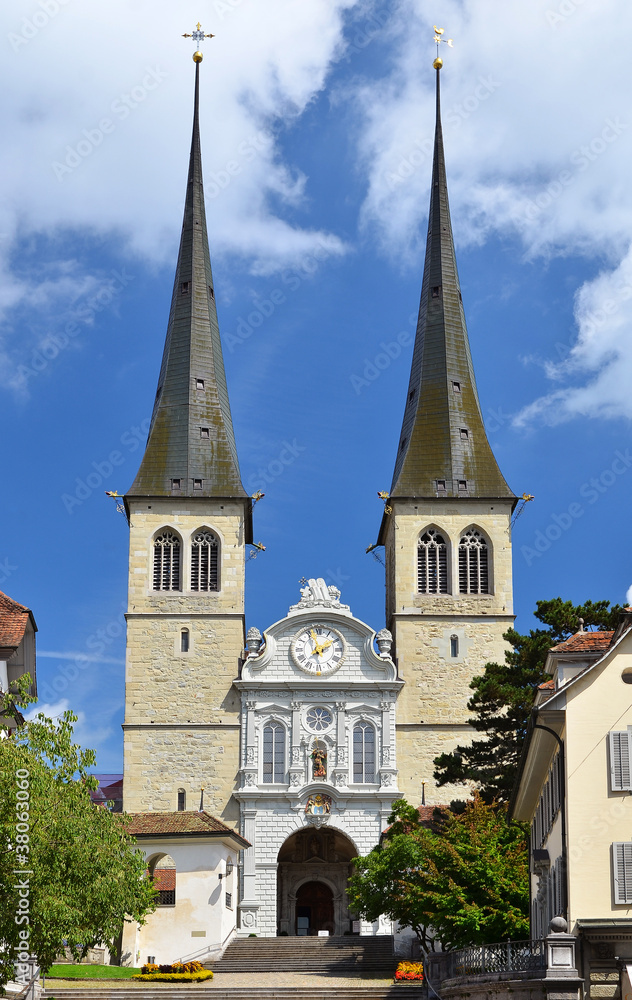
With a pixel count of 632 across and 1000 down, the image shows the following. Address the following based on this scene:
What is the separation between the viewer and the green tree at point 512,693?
153 ft

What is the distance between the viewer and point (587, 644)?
87.8 ft

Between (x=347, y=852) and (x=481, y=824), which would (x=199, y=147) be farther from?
(x=481, y=824)

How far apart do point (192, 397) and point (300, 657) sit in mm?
13367

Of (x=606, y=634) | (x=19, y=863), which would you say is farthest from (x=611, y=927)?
(x=19, y=863)

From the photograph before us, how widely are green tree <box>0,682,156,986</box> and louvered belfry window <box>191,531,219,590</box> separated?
34.0 meters

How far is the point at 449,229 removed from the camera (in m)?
70.6

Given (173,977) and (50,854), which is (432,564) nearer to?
(173,977)

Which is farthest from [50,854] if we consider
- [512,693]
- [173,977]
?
[512,693]

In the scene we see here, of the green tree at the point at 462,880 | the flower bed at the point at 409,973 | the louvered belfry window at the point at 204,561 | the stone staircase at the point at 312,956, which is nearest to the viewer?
the green tree at the point at 462,880

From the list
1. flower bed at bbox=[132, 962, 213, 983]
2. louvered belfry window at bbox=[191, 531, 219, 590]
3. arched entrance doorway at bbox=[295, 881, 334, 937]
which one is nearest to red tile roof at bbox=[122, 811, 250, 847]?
flower bed at bbox=[132, 962, 213, 983]

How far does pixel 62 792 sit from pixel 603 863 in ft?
31.4

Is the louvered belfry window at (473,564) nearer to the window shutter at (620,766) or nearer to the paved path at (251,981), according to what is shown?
the paved path at (251,981)

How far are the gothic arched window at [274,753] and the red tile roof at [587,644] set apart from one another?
32.8 m

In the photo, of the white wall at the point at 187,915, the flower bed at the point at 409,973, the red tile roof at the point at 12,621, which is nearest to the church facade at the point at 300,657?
the white wall at the point at 187,915
